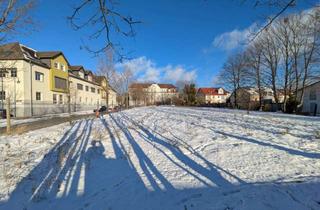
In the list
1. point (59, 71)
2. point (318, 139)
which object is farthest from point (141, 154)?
point (59, 71)

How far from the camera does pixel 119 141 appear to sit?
29.0 ft

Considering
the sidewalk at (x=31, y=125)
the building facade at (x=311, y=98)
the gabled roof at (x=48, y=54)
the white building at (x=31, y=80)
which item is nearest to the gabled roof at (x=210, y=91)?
the building facade at (x=311, y=98)

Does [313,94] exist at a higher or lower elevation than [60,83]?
lower

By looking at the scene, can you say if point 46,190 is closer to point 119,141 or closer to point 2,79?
point 119,141

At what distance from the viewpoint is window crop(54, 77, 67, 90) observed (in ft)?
116

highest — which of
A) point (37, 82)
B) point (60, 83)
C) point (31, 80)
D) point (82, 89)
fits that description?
point (60, 83)

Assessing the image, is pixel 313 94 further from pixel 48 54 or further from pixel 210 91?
pixel 210 91

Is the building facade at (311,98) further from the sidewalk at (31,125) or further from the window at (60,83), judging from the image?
the window at (60,83)

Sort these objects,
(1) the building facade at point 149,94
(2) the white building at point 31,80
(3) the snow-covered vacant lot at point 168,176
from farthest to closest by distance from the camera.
Answer: 1. (1) the building facade at point 149,94
2. (2) the white building at point 31,80
3. (3) the snow-covered vacant lot at point 168,176

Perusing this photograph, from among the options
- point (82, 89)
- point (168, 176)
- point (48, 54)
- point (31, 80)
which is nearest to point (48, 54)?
point (48, 54)

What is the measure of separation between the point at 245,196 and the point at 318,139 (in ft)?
19.8

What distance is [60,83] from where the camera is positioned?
36.6 m

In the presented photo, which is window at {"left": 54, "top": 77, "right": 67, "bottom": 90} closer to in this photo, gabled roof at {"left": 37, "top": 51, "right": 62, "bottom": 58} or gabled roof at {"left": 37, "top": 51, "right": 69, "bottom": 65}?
gabled roof at {"left": 37, "top": 51, "right": 69, "bottom": 65}

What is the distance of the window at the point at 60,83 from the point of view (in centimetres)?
3531
